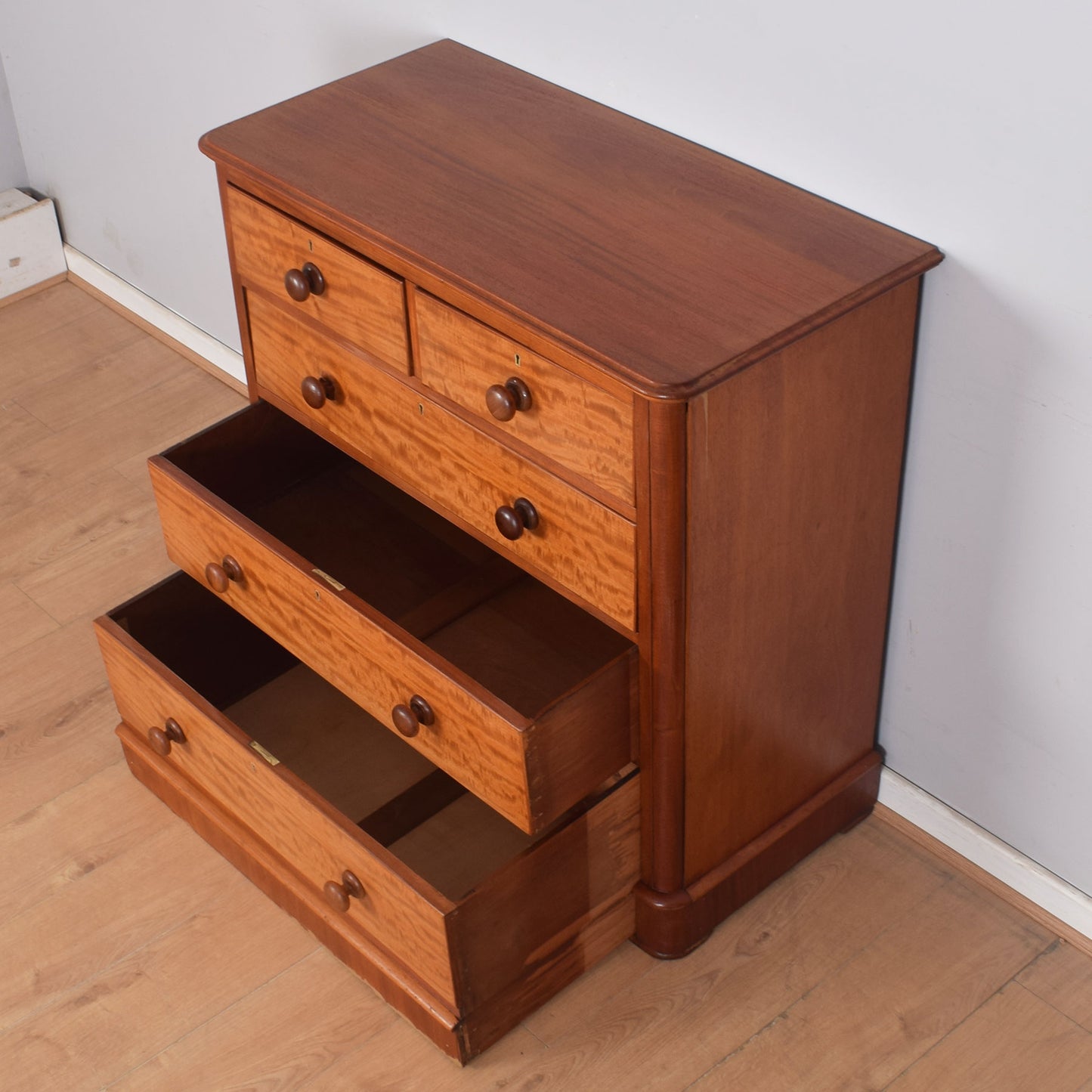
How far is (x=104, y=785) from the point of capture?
1970mm

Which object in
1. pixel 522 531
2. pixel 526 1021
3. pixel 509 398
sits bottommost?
pixel 526 1021

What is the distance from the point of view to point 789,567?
152 cm

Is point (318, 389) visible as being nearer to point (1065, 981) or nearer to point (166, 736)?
point (166, 736)

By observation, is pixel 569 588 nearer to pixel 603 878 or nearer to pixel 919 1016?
pixel 603 878

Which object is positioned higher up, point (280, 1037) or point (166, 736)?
point (166, 736)

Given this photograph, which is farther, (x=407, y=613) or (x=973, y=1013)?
(x=407, y=613)

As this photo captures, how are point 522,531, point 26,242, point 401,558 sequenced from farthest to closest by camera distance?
point 26,242 → point 401,558 → point 522,531

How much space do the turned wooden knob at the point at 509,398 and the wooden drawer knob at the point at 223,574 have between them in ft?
1.51

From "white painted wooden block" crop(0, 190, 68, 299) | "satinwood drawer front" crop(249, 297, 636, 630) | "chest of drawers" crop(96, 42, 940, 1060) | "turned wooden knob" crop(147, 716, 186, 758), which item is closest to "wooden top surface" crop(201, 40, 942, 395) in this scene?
"chest of drawers" crop(96, 42, 940, 1060)

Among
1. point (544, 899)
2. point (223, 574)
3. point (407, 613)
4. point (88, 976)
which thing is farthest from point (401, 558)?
point (88, 976)

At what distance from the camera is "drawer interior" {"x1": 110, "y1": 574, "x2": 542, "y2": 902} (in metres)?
1.79

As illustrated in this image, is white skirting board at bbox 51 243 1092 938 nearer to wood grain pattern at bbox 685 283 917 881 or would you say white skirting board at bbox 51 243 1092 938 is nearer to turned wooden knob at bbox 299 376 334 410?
wood grain pattern at bbox 685 283 917 881

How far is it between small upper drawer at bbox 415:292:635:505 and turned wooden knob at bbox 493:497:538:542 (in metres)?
0.08

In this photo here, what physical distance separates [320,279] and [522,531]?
0.35m
